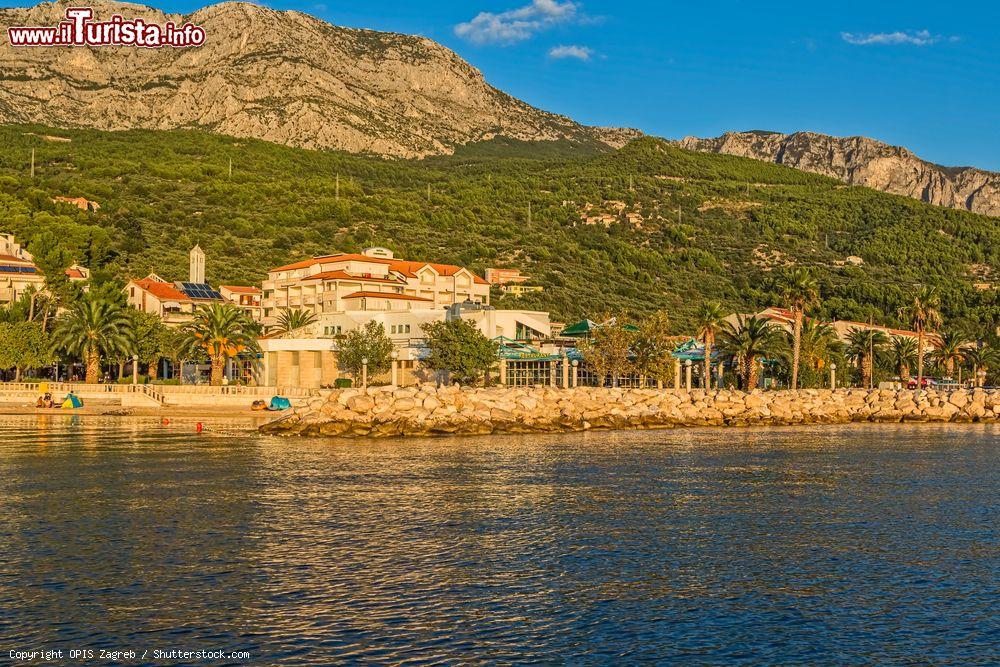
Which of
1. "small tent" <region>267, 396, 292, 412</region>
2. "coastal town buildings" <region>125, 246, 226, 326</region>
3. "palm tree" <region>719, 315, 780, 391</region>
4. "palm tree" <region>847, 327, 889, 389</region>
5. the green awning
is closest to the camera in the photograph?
"small tent" <region>267, 396, 292, 412</region>

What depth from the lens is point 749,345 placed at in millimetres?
75188

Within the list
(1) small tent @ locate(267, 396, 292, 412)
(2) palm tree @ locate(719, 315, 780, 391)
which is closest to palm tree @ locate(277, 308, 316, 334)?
(1) small tent @ locate(267, 396, 292, 412)

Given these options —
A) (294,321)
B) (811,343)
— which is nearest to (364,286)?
(294,321)

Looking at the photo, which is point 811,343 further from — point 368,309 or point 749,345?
point 368,309

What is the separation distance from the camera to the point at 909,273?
155375 mm

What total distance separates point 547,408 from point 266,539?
117 feet

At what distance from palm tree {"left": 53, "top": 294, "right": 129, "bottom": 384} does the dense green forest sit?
35.3m

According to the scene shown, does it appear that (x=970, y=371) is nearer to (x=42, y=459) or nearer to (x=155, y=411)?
(x=155, y=411)

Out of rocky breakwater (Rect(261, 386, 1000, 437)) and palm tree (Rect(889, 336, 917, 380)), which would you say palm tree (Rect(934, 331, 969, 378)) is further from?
rocky breakwater (Rect(261, 386, 1000, 437))

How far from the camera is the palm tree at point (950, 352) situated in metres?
97.3

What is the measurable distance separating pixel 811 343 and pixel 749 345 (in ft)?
38.0

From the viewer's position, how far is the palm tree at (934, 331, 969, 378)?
319ft

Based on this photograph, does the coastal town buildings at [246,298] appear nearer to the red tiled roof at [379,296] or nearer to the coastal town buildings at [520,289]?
the red tiled roof at [379,296]

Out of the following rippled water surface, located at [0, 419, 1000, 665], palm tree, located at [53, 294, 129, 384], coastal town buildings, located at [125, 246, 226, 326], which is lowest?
rippled water surface, located at [0, 419, 1000, 665]
